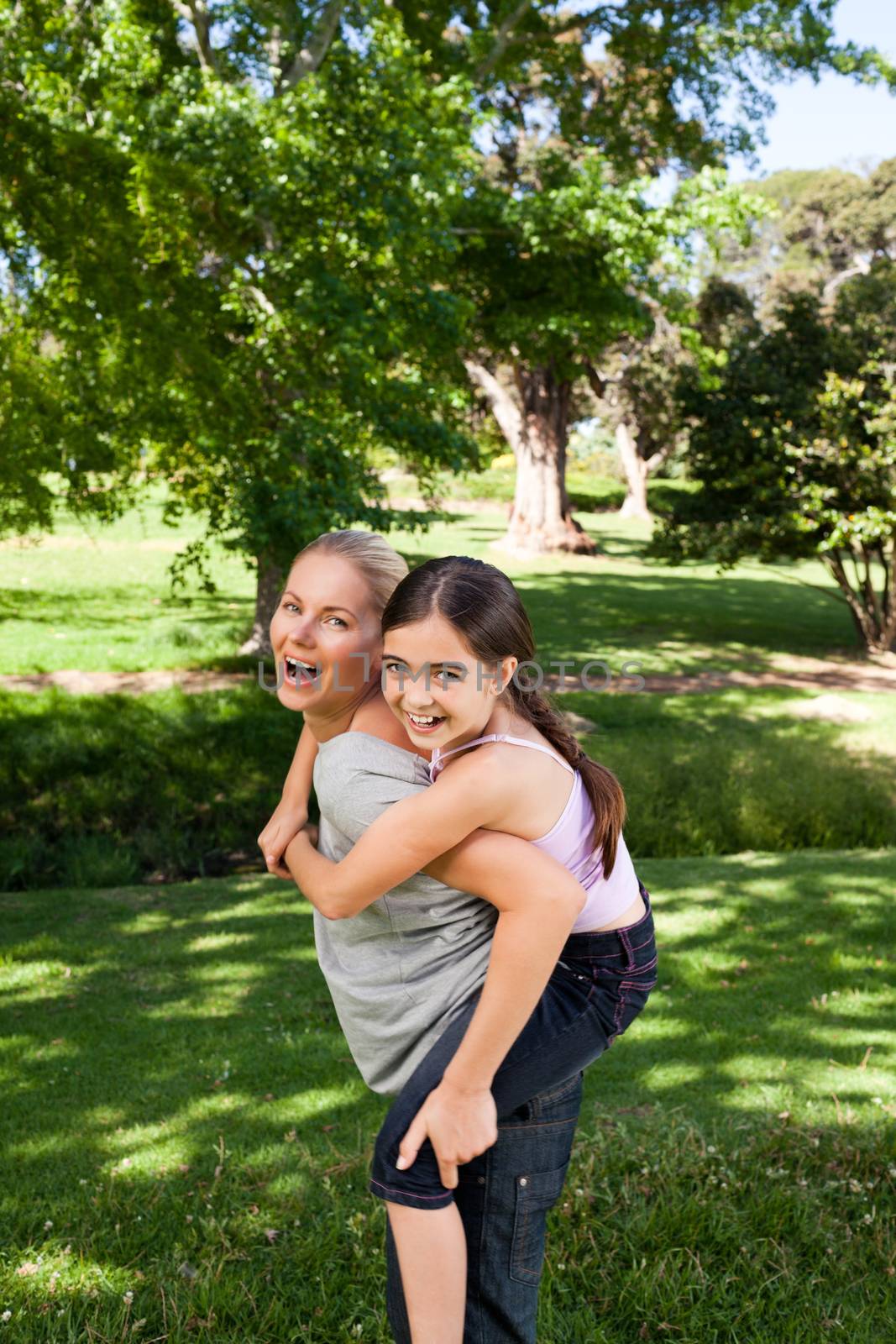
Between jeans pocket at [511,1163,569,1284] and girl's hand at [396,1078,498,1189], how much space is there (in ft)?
0.64

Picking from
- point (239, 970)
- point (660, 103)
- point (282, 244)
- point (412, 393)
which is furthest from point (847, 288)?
point (239, 970)

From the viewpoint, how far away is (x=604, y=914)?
70.0 inches

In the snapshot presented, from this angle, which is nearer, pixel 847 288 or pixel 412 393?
pixel 412 393

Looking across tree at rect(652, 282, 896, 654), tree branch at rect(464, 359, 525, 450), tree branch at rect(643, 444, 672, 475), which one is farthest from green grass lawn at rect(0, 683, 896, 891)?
tree branch at rect(643, 444, 672, 475)

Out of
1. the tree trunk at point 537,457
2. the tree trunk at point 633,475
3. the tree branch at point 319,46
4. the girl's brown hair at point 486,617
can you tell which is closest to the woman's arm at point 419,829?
the girl's brown hair at point 486,617

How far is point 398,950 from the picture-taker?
5.74 ft

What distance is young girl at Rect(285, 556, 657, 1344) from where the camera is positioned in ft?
5.14

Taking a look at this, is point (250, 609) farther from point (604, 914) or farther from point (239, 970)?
point (604, 914)

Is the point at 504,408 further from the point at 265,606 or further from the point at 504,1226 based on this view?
the point at 504,1226

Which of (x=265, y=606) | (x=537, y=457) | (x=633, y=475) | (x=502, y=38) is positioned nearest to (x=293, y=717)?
(x=265, y=606)

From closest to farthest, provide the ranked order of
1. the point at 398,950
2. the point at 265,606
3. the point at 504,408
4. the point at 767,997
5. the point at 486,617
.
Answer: the point at 486,617 < the point at 398,950 < the point at 767,997 < the point at 265,606 < the point at 504,408

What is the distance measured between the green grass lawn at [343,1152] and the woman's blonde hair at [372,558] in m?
1.84

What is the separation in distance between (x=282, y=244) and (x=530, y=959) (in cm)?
964

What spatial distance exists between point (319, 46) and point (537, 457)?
14.3m
